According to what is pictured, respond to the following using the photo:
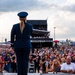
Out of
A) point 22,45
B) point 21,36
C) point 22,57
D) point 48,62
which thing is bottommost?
point 48,62

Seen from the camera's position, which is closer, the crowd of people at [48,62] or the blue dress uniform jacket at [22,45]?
the blue dress uniform jacket at [22,45]

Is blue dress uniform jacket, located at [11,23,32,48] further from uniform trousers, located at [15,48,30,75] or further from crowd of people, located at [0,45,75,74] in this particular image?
crowd of people, located at [0,45,75,74]

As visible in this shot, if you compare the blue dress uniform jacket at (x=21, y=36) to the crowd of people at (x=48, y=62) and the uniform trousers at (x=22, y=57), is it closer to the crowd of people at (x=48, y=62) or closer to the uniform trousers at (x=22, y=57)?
the uniform trousers at (x=22, y=57)

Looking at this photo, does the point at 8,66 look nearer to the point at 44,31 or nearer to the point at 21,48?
the point at 21,48

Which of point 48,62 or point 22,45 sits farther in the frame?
point 48,62

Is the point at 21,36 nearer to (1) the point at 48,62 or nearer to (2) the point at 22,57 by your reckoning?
(2) the point at 22,57

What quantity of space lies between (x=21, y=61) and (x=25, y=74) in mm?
301

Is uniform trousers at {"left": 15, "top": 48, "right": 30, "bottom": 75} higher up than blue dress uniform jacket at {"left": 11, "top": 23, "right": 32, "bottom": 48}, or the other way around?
blue dress uniform jacket at {"left": 11, "top": 23, "right": 32, "bottom": 48}

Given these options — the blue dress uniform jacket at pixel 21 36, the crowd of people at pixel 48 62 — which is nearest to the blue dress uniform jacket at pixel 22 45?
the blue dress uniform jacket at pixel 21 36

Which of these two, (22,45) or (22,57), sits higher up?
(22,45)

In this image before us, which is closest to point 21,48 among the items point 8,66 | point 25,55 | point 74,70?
point 25,55

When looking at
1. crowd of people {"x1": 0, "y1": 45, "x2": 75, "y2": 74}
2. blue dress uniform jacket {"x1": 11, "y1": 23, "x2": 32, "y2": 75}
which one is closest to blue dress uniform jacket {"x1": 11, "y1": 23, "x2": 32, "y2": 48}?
blue dress uniform jacket {"x1": 11, "y1": 23, "x2": 32, "y2": 75}

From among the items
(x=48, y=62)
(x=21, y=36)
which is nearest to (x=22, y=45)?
(x=21, y=36)

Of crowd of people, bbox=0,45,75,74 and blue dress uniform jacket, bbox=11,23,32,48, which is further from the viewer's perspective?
crowd of people, bbox=0,45,75,74
